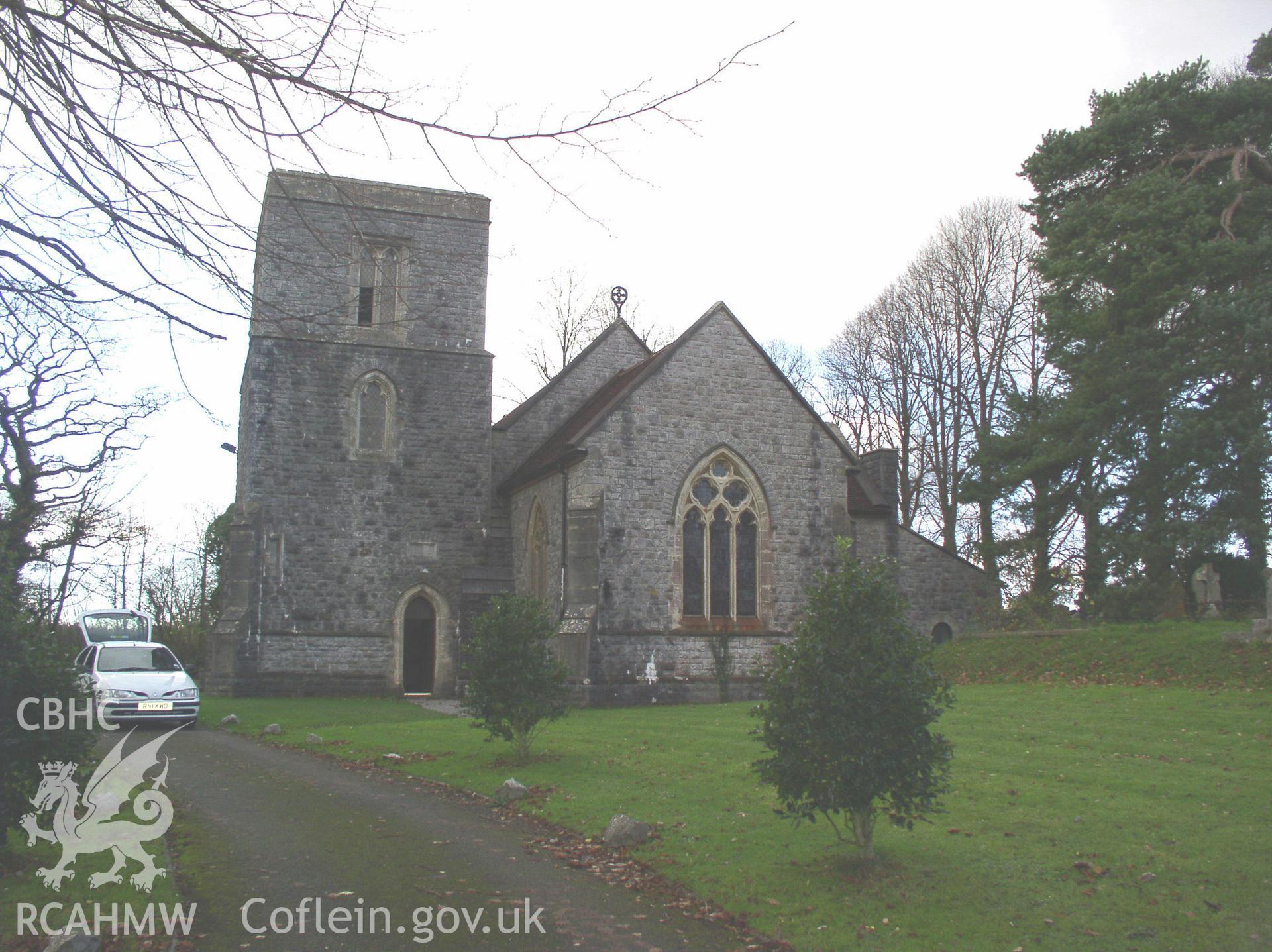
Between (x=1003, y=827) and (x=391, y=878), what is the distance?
16.1ft

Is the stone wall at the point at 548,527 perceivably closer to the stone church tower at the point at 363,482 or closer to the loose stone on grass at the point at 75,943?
the stone church tower at the point at 363,482

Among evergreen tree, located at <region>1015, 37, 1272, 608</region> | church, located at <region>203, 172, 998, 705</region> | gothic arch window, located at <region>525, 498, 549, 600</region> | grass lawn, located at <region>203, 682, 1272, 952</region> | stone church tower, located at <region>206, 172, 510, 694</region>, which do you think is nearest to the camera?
grass lawn, located at <region>203, 682, 1272, 952</region>

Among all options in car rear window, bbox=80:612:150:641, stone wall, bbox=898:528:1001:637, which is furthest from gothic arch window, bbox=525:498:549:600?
car rear window, bbox=80:612:150:641

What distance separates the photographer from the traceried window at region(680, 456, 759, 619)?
2105 cm

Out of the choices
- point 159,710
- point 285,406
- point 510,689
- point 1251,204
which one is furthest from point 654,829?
point 1251,204

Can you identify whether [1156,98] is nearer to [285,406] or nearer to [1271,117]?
[1271,117]

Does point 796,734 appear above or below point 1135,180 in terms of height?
below

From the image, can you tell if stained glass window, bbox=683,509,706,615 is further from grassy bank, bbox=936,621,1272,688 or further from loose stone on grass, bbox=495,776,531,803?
loose stone on grass, bbox=495,776,531,803

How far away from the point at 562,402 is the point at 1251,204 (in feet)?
54.5

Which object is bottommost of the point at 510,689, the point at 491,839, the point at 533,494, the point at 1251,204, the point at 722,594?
the point at 491,839

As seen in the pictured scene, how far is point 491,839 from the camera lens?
8.89 metres

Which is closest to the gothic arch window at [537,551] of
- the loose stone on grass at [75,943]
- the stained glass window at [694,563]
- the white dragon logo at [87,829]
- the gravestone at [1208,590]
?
the stained glass window at [694,563]

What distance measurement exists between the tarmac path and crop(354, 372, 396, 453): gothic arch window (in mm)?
14213

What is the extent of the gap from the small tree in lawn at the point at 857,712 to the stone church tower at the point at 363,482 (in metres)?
16.9
